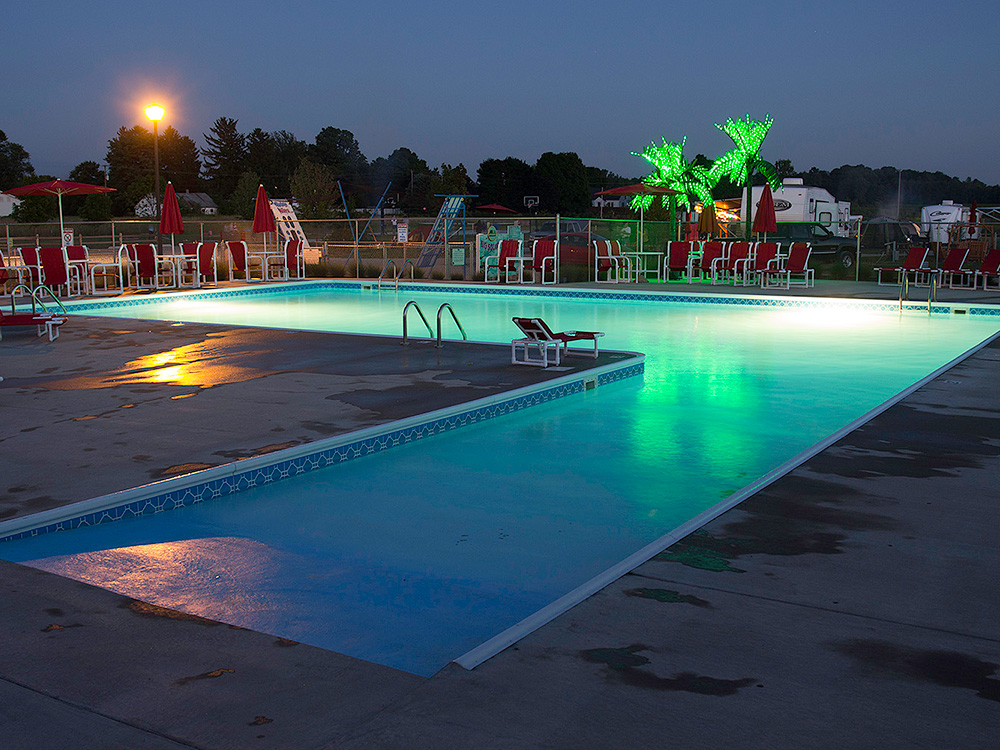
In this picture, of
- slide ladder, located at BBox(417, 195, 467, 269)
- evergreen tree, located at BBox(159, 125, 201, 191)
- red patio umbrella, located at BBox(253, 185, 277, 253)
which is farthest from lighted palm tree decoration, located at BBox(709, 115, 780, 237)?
evergreen tree, located at BBox(159, 125, 201, 191)

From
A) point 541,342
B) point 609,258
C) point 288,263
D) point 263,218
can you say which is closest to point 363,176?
point 288,263

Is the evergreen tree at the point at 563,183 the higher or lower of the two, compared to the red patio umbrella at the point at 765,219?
higher

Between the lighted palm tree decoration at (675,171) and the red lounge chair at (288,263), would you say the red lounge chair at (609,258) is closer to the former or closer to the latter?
the lighted palm tree decoration at (675,171)

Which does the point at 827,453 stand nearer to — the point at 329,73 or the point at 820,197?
the point at 820,197

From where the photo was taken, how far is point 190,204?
6925 centimetres

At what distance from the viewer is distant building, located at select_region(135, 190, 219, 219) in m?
58.7

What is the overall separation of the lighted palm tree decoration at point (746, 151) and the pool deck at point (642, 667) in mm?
16743

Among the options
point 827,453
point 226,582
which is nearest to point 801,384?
Answer: point 827,453

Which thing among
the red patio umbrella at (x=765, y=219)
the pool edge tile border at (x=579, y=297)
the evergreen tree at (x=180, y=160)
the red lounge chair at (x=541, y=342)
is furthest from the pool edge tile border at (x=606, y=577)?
the evergreen tree at (x=180, y=160)

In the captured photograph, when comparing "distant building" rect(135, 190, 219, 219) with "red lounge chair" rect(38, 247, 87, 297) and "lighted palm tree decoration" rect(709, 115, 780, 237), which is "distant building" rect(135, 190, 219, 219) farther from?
"red lounge chair" rect(38, 247, 87, 297)

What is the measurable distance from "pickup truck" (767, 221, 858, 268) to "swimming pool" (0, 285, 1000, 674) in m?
12.5

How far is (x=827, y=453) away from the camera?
14.4 ft

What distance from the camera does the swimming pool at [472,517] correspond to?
10.4ft

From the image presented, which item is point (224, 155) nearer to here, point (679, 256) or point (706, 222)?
point (706, 222)
